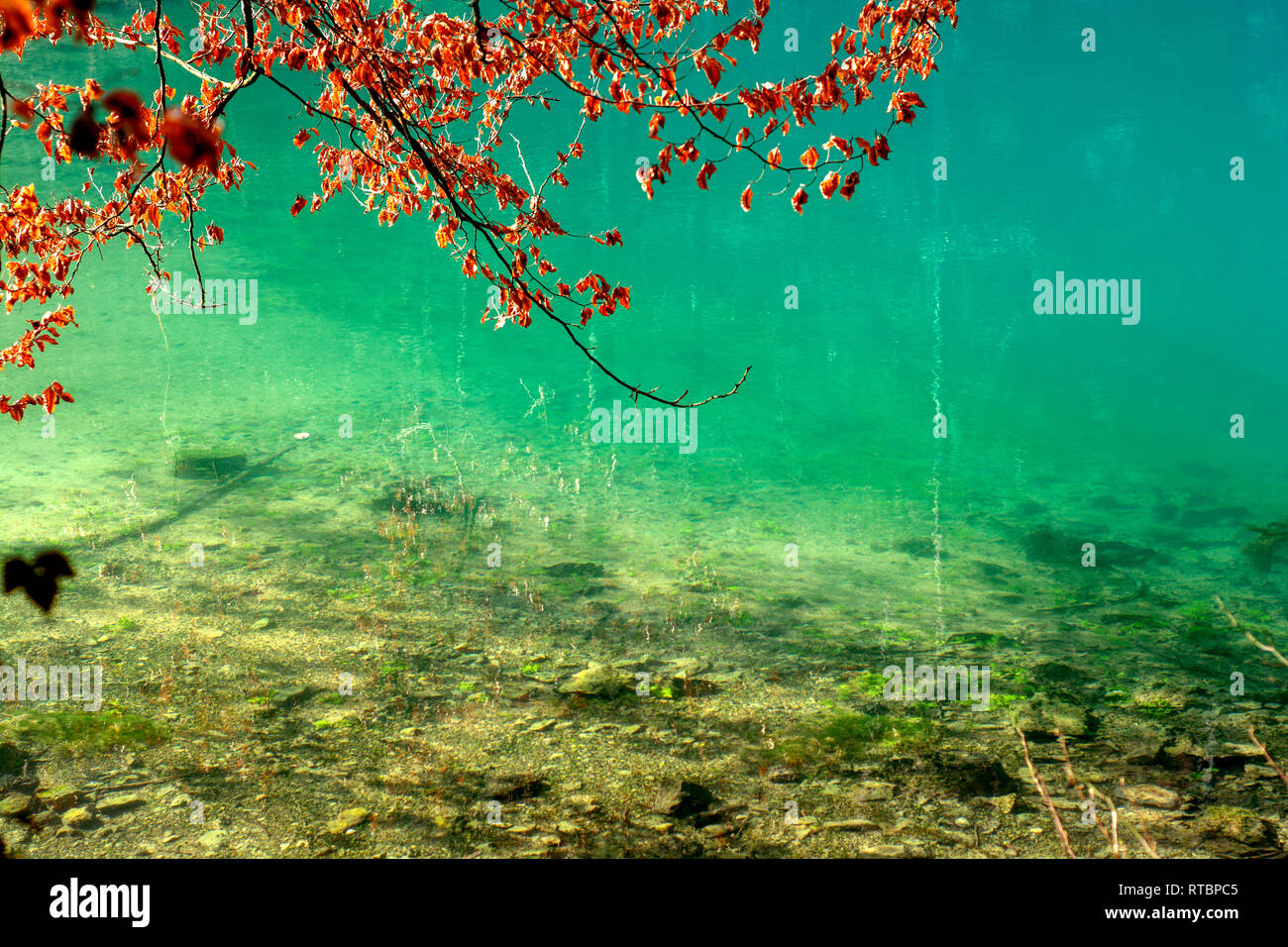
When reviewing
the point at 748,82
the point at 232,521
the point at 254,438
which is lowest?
the point at 232,521

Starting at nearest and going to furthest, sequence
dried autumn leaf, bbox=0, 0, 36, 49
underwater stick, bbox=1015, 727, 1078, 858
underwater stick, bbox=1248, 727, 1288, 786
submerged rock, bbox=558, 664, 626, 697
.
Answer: dried autumn leaf, bbox=0, 0, 36, 49 → underwater stick, bbox=1015, 727, 1078, 858 → underwater stick, bbox=1248, 727, 1288, 786 → submerged rock, bbox=558, 664, 626, 697

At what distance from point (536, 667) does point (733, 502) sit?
3.42 m

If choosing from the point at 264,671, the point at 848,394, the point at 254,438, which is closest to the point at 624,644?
the point at 264,671

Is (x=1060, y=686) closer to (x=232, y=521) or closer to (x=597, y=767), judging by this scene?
(x=597, y=767)

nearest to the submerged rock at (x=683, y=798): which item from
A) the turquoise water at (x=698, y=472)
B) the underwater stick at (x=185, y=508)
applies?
the turquoise water at (x=698, y=472)

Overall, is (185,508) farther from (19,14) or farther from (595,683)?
(19,14)

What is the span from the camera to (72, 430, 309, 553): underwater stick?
20.5ft

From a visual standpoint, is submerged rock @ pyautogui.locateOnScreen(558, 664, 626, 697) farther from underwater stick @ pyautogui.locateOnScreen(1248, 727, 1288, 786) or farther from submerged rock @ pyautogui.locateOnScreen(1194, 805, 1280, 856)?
underwater stick @ pyautogui.locateOnScreen(1248, 727, 1288, 786)

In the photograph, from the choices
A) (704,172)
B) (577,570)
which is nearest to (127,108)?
(704,172)

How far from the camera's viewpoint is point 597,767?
400cm

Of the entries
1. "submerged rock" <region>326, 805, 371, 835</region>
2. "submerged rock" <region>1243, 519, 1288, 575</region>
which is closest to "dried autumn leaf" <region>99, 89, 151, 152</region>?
"submerged rock" <region>326, 805, 371, 835</region>

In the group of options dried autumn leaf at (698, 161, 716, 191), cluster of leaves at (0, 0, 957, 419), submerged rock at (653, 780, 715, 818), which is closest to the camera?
cluster of leaves at (0, 0, 957, 419)

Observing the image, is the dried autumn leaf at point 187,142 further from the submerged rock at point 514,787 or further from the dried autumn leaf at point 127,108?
the submerged rock at point 514,787

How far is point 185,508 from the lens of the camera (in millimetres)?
6957
